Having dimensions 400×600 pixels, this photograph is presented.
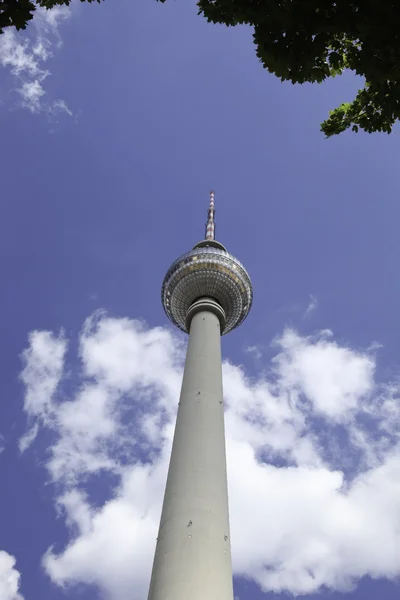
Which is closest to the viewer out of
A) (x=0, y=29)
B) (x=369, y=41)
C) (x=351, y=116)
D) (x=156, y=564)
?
(x=369, y=41)

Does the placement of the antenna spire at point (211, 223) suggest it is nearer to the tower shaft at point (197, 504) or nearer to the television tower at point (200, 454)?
the television tower at point (200, 454)

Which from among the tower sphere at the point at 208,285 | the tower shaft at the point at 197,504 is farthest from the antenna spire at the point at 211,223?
the tower shaft at the point at 197,504

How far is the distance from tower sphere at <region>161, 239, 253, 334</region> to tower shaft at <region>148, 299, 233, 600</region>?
10.4 m

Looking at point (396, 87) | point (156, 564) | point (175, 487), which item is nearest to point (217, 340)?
point (175, 487)

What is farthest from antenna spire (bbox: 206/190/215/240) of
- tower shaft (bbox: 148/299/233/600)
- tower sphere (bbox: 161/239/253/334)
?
tower shaft (bbox: 148/299/233/600)

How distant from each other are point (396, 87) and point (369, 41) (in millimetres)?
1324

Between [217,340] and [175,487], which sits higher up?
[217,340]

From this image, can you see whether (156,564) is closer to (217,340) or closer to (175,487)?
(175,487)

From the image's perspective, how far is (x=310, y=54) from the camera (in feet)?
29.9

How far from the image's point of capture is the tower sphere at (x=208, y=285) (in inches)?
1647

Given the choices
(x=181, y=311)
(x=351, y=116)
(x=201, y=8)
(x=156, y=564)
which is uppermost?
(x=181, y=311)

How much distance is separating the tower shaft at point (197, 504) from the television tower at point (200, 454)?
4 cm

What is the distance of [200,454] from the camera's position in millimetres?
25469

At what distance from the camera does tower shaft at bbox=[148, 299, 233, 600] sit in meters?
20.1
